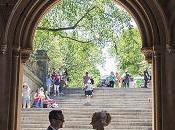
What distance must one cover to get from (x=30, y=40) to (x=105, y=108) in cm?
642

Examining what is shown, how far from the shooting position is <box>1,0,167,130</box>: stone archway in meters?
6.56

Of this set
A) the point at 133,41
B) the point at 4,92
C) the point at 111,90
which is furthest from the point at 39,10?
the point at 133,41

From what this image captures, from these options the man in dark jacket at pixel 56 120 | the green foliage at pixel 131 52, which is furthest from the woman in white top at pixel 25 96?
the man in dark jacket at pixel 56 120

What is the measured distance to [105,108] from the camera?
13.2 metres

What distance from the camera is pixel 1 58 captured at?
6.55m

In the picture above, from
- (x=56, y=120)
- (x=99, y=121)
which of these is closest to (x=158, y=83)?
(x=56, y=120)

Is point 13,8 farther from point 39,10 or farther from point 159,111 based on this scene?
point 159,111

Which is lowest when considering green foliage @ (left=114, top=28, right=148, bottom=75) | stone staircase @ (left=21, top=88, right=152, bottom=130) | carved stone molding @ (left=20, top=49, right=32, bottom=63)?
stone staircase @ (left=21, top=88, right=152, bottom=130)

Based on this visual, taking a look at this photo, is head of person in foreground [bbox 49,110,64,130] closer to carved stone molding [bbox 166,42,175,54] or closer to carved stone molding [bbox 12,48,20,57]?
carved stone molding [bbox 12,48,20,57]

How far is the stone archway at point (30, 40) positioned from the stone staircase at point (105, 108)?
16.5ft

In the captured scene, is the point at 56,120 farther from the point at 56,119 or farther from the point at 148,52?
the point at 148,52

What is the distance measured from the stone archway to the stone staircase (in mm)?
5016

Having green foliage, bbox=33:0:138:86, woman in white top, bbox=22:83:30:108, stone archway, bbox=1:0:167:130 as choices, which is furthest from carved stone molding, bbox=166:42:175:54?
green foliage, bbox=33:0:138:86

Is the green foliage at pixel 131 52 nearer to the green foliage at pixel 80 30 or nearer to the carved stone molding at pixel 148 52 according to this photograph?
the green foliage at pixel 80 30
